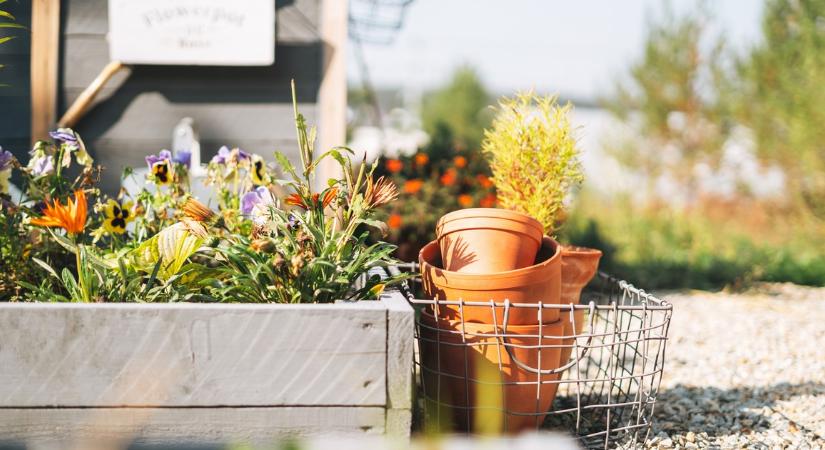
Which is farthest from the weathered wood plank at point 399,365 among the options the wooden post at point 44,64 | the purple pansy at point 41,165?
the wooden post at point 44,64

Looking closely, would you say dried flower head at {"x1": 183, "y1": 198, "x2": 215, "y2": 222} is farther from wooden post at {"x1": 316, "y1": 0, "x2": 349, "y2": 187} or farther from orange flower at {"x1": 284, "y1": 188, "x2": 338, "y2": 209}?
wooden post at {"x1": 316, "y1": 0, "x2": 349, "y2": 187}

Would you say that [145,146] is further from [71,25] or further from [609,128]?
[609,128]

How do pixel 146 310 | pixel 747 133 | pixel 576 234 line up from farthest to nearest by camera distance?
pixel 747 133
pixel 576 234
pixel 146 310

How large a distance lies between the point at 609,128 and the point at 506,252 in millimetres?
9634

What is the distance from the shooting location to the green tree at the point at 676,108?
10.3m

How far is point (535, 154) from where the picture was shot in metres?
2.22

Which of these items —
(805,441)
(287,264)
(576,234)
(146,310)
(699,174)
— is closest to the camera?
(146,310)

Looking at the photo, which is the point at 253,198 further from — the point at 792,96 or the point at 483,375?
the point at 792,96

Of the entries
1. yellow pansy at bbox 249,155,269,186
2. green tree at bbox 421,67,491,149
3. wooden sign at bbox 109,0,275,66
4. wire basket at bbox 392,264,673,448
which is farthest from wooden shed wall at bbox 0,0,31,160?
green tree at bbox 421,67,491,149

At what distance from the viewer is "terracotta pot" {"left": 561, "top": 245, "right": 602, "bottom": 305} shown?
2191 millimetres

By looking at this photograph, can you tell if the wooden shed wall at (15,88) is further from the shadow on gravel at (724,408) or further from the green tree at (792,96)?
the green tree at (792,96)

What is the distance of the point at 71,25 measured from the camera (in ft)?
10.6

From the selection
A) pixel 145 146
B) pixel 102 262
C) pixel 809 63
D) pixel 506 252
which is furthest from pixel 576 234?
pixel 102 262

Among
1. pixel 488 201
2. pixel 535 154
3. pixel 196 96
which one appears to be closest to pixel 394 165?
pixel 488 201
